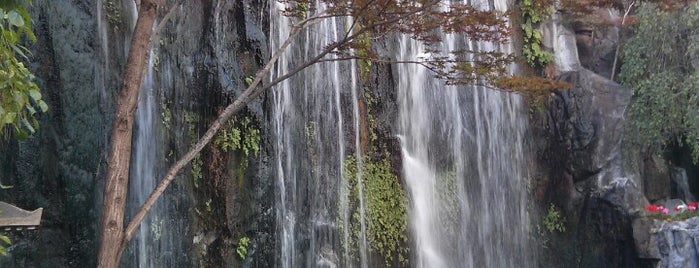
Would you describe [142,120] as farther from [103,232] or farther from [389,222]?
[389,222]

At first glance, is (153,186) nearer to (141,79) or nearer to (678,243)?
(141,79)

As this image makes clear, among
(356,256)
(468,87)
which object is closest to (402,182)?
(356,256)

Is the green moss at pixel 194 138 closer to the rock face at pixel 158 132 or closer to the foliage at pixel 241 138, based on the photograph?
the rock face at pixel 158 132

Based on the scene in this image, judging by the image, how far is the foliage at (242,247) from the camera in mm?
9266

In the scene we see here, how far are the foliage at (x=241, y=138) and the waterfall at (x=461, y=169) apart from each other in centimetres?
305

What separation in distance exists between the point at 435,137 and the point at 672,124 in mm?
3941

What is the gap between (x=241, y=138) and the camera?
31.3 feet

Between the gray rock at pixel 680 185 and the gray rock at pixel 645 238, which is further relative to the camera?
the gray rock at pixel 680 185

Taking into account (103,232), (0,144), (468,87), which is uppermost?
(468,87)

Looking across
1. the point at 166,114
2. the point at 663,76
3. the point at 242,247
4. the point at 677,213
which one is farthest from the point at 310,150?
the point at 663,76

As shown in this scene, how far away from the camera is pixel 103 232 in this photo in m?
5.43

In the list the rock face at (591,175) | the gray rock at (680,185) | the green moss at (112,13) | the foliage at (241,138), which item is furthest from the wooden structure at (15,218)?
the gray rock at (680,185)

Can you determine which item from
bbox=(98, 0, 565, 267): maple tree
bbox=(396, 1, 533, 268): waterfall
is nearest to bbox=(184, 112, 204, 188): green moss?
bbox=(98, 0, 565, 267): maple tree

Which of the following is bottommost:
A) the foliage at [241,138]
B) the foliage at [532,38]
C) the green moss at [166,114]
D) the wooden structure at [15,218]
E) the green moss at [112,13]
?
the wooden structure at [15,218]
